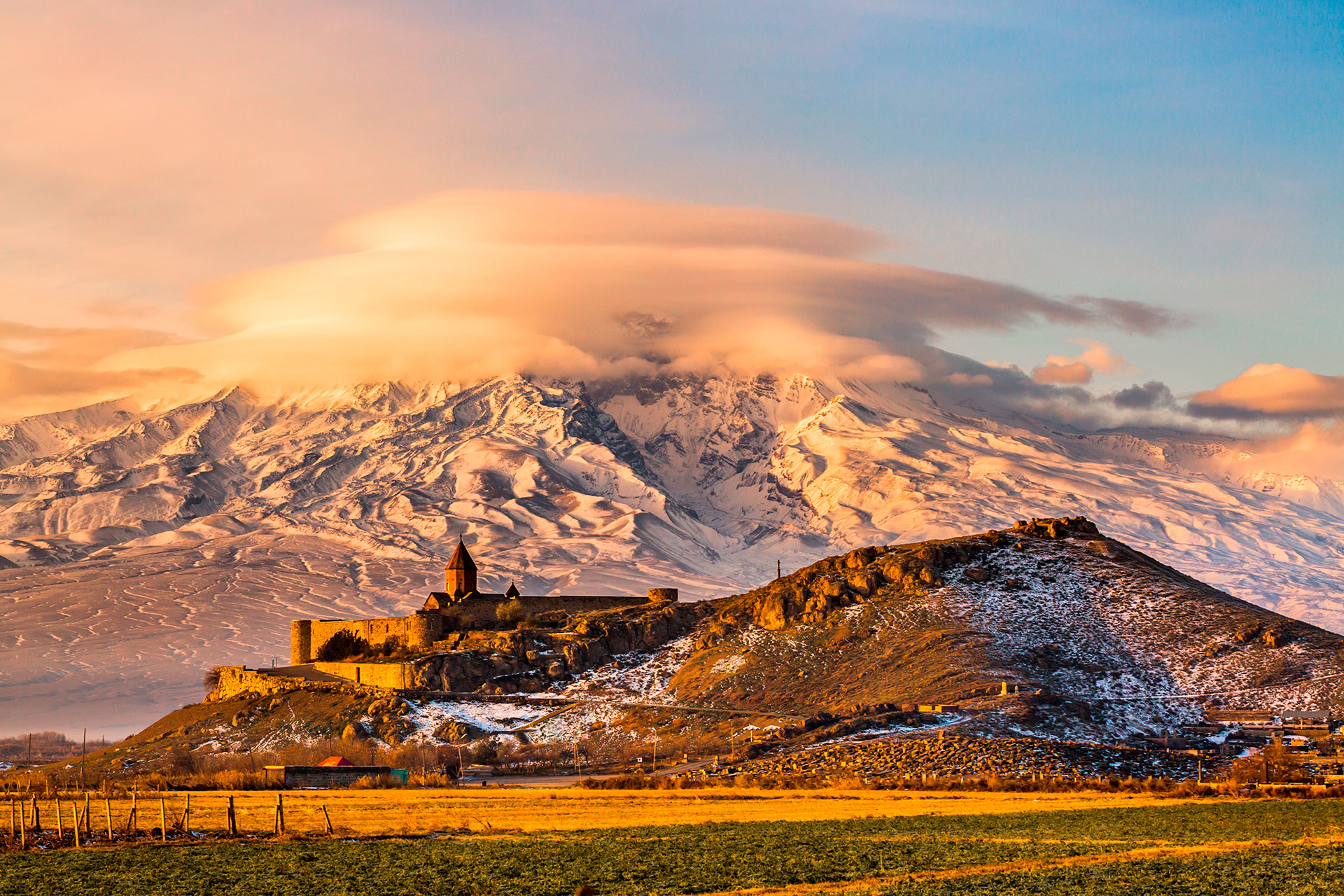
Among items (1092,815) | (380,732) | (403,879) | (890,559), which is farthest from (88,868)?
(890,559)

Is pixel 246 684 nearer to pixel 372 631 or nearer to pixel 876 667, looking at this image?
pixel 372 631

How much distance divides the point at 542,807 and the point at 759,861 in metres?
24.0

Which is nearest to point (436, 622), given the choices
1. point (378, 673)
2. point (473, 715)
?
point (378, 673)

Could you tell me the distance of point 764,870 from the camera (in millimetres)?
42469

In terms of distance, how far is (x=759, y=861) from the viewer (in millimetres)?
44531

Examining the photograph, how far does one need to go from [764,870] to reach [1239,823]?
21.8m

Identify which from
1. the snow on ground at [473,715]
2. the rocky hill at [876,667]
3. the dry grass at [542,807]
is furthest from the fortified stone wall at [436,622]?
the dry grass at [542,807]

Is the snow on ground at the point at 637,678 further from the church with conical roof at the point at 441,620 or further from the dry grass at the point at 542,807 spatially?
the dry grass at the point at 542,807

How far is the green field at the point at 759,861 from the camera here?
128ft

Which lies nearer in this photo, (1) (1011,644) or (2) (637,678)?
(1) (1011,644)

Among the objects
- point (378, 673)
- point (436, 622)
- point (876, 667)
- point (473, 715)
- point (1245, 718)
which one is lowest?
point (1245, 718)

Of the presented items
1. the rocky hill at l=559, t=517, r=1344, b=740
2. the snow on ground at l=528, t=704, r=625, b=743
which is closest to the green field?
the rocky hill at l=559, t=517, r=1344, b=740

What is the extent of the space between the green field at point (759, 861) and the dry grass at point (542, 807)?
4200 mm

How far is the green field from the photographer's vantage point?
39.1m
